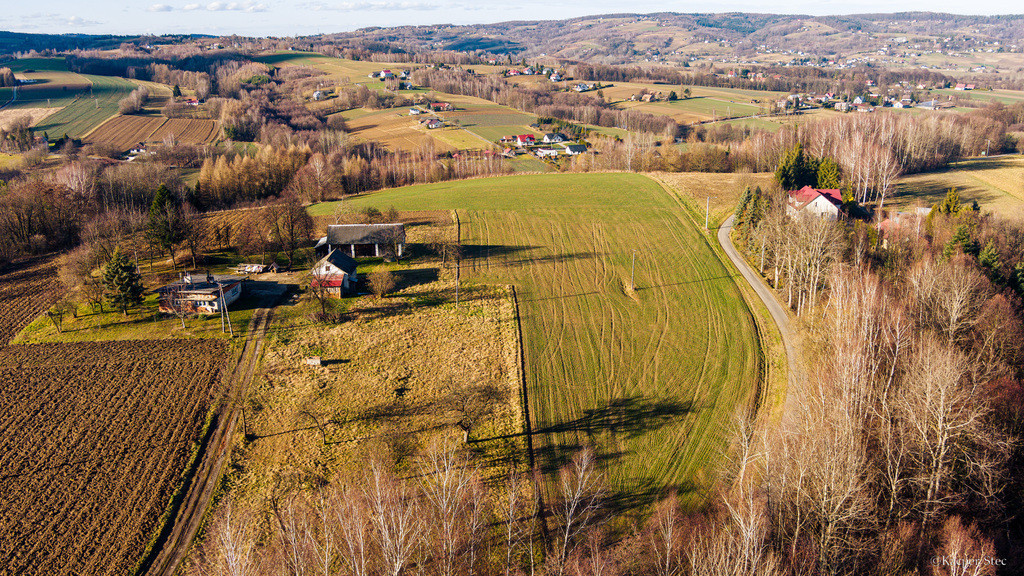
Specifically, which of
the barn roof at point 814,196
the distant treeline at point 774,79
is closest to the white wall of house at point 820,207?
the barn roof at point 814,196

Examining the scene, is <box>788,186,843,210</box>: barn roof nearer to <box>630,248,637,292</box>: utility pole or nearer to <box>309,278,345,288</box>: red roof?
<box>630,248,637,292</box>: utility pole

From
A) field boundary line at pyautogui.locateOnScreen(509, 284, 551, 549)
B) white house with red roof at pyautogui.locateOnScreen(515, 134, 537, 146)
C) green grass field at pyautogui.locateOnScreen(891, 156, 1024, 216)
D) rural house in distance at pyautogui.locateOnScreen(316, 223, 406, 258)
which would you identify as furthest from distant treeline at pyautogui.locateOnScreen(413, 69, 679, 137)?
field boundary line at pyautogui.locateOnScreen(509, 284, 551, 549)

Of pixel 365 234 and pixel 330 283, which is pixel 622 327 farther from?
pixel 365 234

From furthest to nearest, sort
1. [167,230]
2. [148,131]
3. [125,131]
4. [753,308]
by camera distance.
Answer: [148,131] < [125,131] < [167,230] < [753,308]

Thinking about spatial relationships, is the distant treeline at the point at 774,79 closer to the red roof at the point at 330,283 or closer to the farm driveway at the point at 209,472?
the red roof at the point at 330,283

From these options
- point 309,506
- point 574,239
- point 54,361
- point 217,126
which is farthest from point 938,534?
point 217,126

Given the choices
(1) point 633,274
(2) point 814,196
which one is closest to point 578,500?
(1) point 633,274
